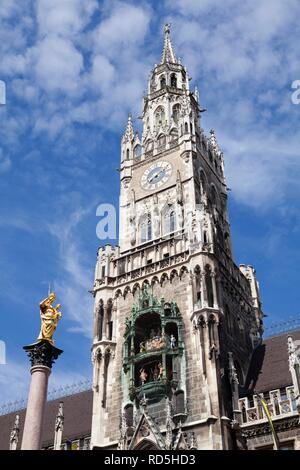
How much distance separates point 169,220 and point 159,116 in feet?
43.1

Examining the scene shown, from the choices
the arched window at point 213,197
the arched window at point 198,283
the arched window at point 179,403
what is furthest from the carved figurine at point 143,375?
the arched window at point 213,197

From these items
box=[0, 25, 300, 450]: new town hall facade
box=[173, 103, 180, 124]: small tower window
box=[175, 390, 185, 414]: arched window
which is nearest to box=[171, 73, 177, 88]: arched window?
box=[173, 103, 180, 124]: small tower window

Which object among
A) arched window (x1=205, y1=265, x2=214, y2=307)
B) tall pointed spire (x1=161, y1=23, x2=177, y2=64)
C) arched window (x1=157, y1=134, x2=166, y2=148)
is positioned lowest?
arched window (x1=205, y1=265, x2=214, y2=307)

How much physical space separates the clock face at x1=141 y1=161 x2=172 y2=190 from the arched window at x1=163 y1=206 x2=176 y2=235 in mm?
2460

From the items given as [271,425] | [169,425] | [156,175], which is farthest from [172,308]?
[156,175]

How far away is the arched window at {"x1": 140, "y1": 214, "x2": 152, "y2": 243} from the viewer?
140ft

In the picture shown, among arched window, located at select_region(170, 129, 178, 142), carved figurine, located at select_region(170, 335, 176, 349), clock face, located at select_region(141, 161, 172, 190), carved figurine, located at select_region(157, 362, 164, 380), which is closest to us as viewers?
carved figurine, located at select_region(157, 362, 164, 380)

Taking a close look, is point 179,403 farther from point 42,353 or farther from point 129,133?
point 129,133

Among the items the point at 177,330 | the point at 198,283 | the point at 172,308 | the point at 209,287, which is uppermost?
the point at 198,283

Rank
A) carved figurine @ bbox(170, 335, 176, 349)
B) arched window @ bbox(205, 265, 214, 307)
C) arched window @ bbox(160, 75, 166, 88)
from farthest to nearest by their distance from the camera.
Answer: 1. arched window @ bbox(160, 75, 166, 88)
2. arched window @ bbox(205, 265, 214, 307)
3. carved figurine @ bbox(170, 335, 176, 349)

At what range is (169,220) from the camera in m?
42.2

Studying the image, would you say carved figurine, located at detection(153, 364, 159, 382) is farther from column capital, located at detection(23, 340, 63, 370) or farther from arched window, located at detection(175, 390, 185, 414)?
column capital, located at detection(23, 340, 63, 370)
